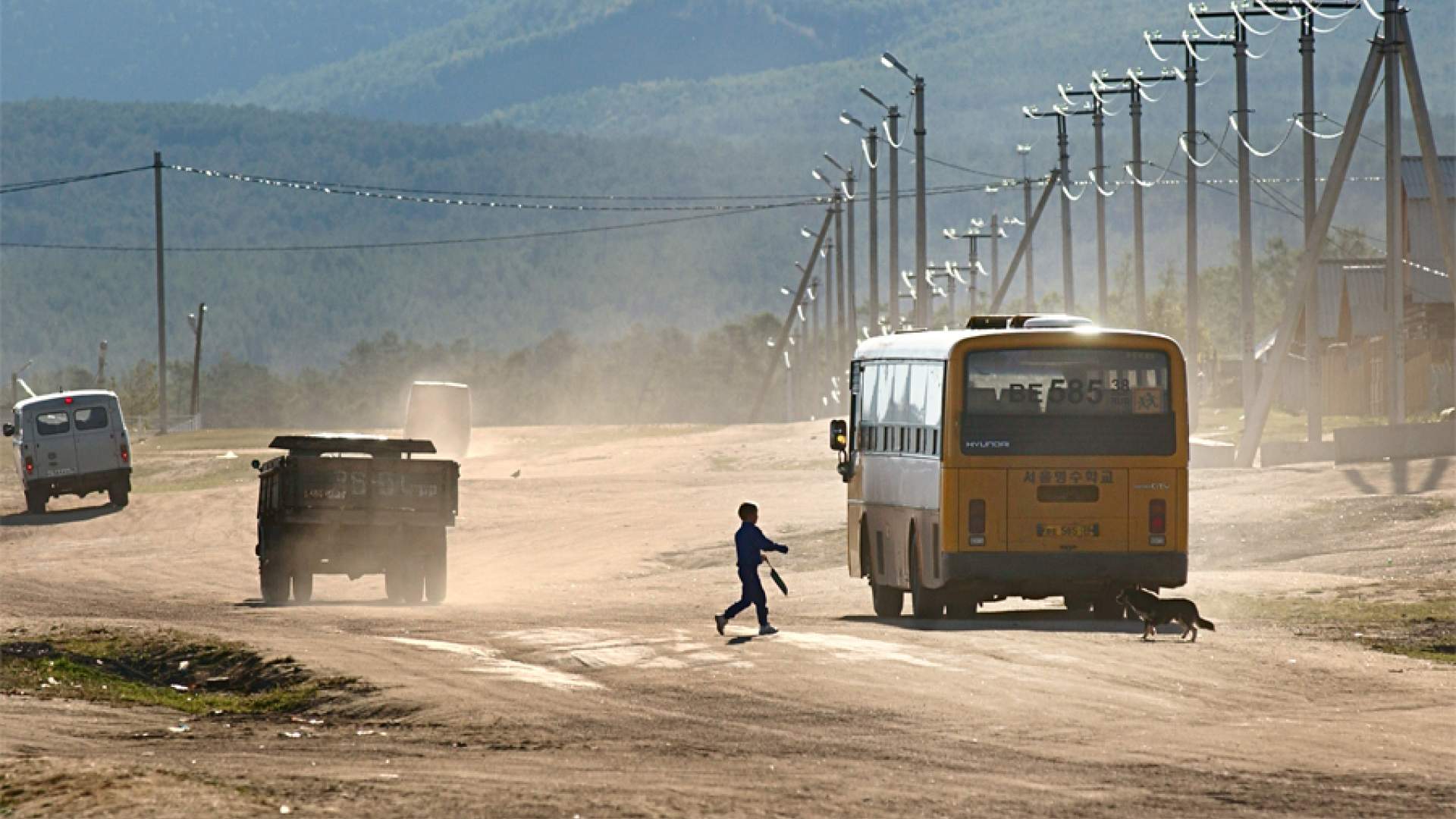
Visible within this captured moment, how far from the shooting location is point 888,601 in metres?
24.9

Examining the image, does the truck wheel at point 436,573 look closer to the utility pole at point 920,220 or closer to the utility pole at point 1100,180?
→ the utility pole at point 920,220

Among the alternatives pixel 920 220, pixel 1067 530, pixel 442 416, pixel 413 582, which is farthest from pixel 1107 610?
pixel 442 416

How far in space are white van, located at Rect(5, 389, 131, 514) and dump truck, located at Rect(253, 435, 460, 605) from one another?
21909 millimetres

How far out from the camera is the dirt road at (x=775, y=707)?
1201cm

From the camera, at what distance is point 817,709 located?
15906 mm

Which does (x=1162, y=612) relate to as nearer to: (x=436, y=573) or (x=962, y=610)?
(x=962, y=610)

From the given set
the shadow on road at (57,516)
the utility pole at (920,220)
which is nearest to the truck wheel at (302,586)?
the shadow on road at (57,516)

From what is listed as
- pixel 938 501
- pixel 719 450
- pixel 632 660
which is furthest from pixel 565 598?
pixel 719 450

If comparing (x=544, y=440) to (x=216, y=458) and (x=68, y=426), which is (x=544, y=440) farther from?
(x=68, y=426)

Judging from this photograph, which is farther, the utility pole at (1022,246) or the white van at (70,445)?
the utility pole at (1022,246)

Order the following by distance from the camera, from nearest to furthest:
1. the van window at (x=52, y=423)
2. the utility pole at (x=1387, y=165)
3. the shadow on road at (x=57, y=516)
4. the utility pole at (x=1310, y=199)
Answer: the utility pole at (x=1387, y=165), the utility pole at (x=1310, y=199), the shadow on road at (x=57, y=516), the van window at (x=52, y=423)

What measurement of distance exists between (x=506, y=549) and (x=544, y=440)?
4822 centimetres

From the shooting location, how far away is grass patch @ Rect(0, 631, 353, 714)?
59.3 feet

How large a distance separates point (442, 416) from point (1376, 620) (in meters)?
54.6
